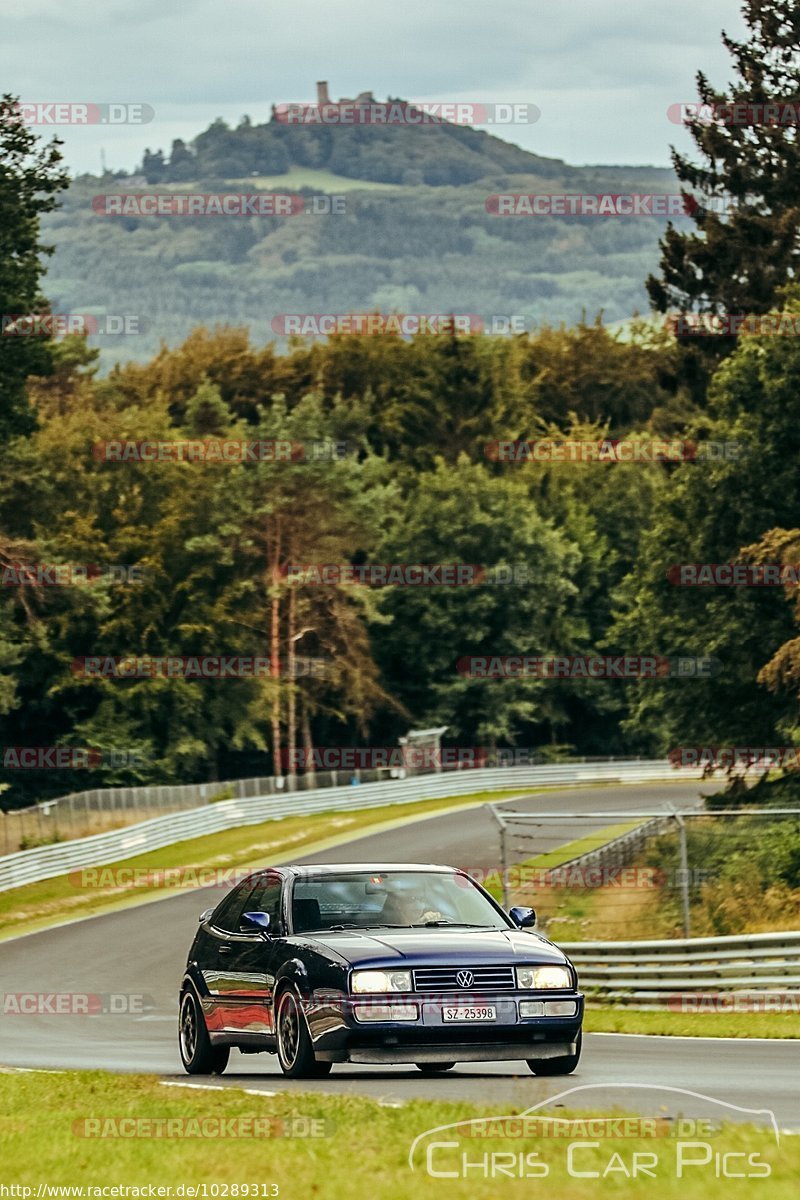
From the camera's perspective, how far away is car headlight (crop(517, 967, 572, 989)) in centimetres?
1262

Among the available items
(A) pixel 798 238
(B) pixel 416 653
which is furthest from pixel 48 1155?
(B) pixel 416 653

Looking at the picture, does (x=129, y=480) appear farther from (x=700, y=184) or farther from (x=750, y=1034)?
(x=750, y=1034)

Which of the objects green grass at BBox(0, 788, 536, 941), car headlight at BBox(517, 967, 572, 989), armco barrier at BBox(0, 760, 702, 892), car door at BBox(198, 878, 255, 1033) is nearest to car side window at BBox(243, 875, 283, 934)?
car door at BBox(198, 878, 255, 1033)

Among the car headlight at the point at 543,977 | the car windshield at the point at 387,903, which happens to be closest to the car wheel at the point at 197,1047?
the car windshield at the point at 387,903

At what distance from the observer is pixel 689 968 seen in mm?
22562

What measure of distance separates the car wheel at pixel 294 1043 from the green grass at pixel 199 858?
2889cm

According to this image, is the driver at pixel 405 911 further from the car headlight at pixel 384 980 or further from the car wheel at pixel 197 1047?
the car wheel at pixel 197 1047

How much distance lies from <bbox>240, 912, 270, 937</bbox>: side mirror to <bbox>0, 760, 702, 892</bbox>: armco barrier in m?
34.5

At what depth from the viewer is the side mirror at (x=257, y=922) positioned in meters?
13.8

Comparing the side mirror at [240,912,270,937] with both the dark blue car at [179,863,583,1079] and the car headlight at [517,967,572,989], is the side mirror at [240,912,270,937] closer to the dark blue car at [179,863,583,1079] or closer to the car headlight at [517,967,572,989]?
the dark blue car at [179,863,583,1079]

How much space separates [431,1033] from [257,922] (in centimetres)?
188

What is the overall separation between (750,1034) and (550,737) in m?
75.9

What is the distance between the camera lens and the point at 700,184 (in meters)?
60.4

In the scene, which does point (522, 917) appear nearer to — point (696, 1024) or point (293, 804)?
point (696, 1024)
